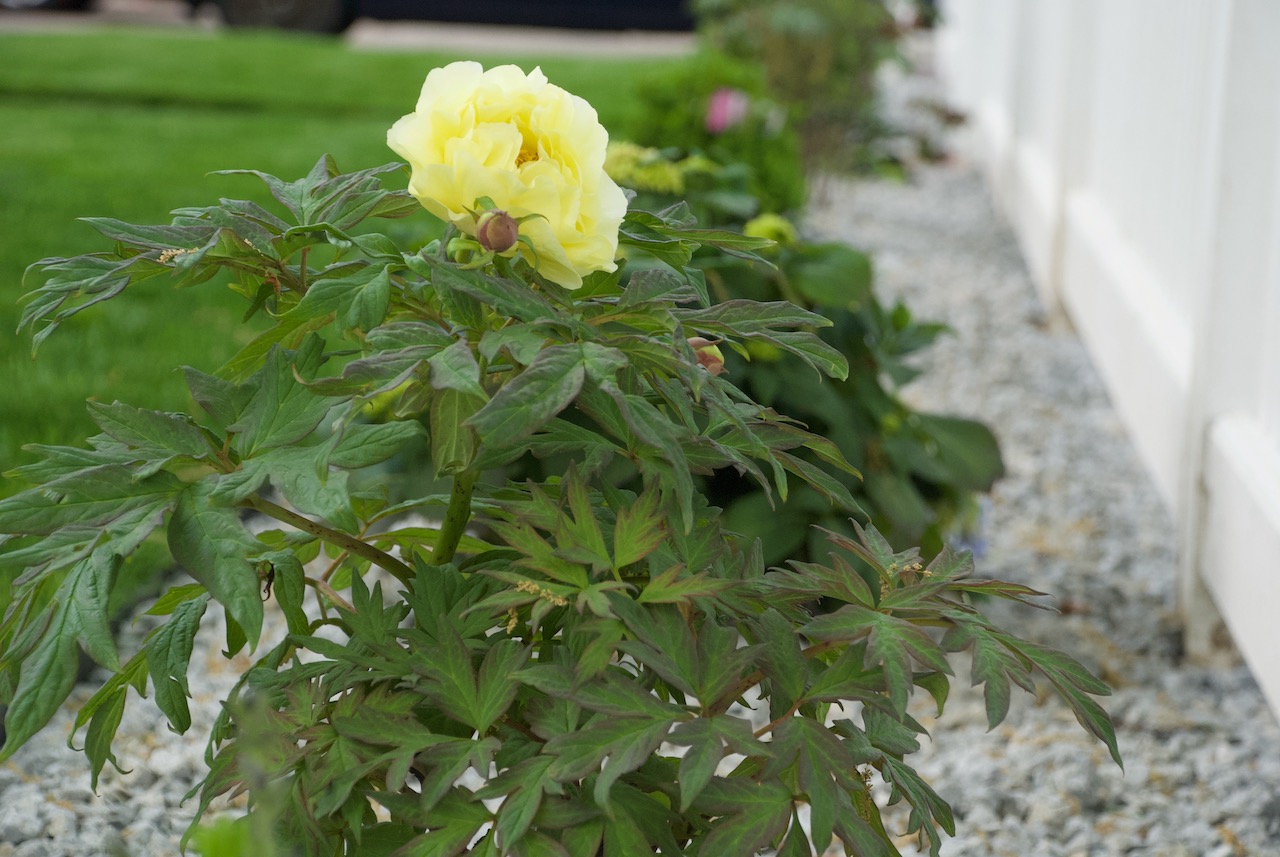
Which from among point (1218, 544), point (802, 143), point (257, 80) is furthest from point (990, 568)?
point (257, 80)

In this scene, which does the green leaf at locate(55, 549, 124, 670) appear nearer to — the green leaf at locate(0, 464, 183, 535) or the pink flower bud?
the green leaf at locate(0, 464, 183, 535)

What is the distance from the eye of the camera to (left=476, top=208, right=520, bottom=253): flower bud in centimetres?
92

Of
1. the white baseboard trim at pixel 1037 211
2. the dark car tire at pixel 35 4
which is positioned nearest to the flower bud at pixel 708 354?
the white baseboard trim at pixel 1037 211

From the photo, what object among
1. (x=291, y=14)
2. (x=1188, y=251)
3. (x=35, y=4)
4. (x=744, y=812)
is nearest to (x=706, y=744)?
(x=744, y=812)

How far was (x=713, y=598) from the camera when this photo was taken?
37.5 inches

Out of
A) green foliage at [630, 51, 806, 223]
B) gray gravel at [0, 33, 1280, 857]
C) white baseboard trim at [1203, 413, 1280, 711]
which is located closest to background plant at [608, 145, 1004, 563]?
gray gravel at [0, 33, 1280, 857]

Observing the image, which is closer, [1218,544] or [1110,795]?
[1110,795]

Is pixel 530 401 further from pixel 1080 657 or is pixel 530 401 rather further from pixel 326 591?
pixel 1080 657

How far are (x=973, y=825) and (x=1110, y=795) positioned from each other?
0.81 ft

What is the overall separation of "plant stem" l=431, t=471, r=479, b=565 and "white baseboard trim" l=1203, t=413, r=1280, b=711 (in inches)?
50.3

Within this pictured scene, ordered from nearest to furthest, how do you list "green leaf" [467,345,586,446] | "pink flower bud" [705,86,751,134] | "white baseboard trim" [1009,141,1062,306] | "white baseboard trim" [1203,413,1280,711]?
"green leaf" [467,345,586,446] < "white baseboard trim" [1203,413,1280,711] < "white baseboard trim" [1009,141,1062,306] < "pink flower bud" [705,86,751,134]

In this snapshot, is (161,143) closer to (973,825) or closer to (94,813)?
(94,813)

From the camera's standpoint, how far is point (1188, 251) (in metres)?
2.66

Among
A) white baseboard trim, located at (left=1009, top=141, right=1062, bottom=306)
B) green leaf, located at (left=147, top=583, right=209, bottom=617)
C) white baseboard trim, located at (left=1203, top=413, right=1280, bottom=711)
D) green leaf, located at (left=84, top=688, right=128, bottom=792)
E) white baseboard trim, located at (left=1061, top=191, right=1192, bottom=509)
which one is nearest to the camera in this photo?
green leaf, located at (left=84, top=688, right=128, bottom=792)
